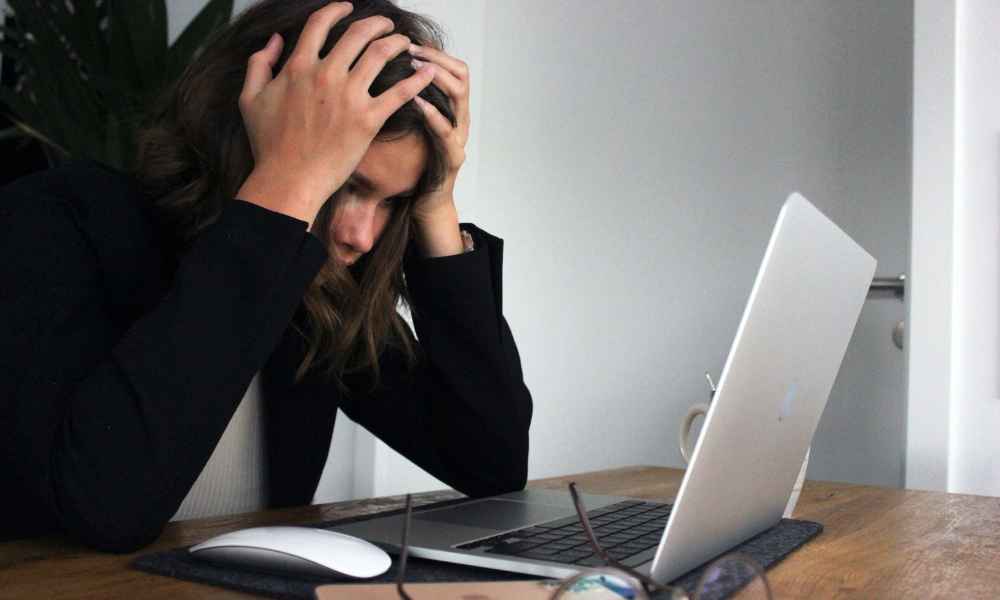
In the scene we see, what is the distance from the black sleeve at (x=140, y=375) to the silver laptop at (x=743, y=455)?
167 mm

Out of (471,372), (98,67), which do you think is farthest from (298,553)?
(98,67)

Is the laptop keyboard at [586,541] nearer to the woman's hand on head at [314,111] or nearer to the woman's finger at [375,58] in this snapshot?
the woman's hand on head at [314,111]

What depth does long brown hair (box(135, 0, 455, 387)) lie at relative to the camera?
100 cm

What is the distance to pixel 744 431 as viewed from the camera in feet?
2.21

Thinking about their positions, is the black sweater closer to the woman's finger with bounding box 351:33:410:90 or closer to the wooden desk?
the wooden desk

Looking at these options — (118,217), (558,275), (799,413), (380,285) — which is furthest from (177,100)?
(558,275)

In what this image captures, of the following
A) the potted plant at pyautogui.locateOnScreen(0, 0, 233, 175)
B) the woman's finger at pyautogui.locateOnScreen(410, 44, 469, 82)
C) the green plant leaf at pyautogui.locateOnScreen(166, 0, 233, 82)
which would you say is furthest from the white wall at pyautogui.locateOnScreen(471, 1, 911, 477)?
the woman's finger at pyautogui.locateOnScreen(410, 44, 469, 82)

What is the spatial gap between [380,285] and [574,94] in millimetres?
1795

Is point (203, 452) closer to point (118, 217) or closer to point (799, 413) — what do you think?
point (118, 217)

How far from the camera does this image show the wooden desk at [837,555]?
0.66 m

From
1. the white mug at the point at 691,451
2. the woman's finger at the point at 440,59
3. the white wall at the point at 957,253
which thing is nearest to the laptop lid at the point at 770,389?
the white mug at the point at 691,451

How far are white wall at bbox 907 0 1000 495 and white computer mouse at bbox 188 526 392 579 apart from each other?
149 centimetres

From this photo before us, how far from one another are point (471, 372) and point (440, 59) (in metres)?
0.36

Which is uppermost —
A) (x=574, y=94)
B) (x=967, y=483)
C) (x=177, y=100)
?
(x=574, y=94)
